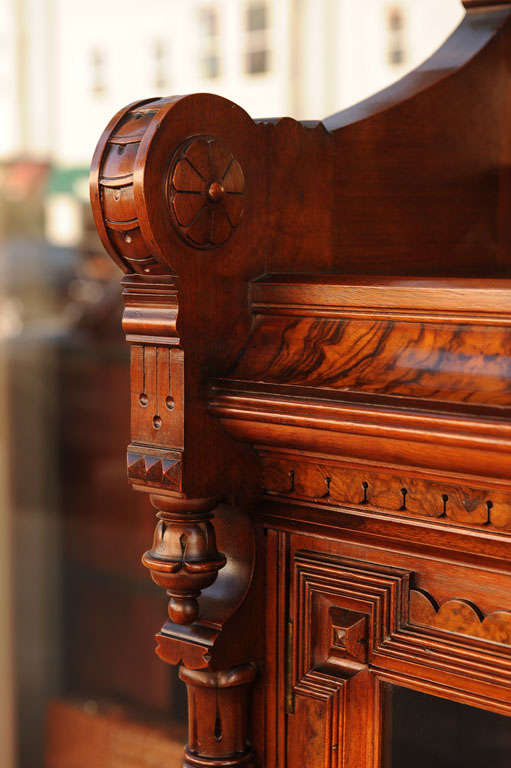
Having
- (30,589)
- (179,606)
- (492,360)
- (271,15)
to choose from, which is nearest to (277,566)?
(179,606)

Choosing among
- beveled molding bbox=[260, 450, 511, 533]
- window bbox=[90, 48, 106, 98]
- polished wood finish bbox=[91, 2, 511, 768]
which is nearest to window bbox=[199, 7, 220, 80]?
window bbox=[90, 48, 106, 98]

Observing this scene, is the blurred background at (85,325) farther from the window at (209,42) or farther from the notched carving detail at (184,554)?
the notched carving detail at (184,554)

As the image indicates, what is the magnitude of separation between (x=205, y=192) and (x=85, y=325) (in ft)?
5.11

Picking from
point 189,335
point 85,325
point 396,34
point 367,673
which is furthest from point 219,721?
point 396,34

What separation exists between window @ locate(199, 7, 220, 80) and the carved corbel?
6.58ft

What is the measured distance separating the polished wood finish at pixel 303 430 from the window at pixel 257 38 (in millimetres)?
1849

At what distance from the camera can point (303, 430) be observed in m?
0.48

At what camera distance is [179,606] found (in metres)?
0.53

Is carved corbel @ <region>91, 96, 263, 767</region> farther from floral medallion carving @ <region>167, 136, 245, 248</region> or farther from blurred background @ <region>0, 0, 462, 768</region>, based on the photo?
blurred background @ <region>0, 0, 462, 768</region>

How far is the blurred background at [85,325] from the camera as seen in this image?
1.96 m

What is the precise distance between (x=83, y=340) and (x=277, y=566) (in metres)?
1.56

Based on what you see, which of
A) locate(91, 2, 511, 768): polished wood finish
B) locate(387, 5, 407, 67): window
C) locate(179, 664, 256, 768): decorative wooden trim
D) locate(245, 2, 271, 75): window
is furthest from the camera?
locate(245, 2, 271, 75): window

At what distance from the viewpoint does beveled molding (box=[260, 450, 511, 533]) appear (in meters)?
0.45

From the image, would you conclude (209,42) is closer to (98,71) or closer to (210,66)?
(210,66)
